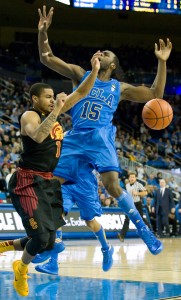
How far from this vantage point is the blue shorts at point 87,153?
746 cm

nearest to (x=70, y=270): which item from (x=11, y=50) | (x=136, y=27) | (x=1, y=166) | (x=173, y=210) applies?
(x=1, y=166)

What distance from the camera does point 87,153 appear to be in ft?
24.6

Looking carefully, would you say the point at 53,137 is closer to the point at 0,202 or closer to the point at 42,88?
the point at 42,88

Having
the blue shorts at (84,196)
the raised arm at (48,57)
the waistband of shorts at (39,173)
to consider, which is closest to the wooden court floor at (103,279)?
the blue shorts at (84,196)

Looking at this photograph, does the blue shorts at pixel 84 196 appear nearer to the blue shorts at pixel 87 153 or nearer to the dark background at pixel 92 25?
the blue shorts at pixel 87 153

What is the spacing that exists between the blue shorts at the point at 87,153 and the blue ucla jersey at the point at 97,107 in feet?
0.28

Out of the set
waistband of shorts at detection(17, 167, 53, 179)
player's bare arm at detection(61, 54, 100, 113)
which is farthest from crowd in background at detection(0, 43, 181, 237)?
player's bare arm at detection(61, 54, 100, 113)

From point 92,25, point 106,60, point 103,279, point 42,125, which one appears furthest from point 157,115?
point 92,25

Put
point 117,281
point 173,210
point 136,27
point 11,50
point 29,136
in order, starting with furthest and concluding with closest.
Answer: point 136,27
point 11,50
point 173,210
point 117,281
point 29,136

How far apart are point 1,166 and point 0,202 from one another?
1985mm

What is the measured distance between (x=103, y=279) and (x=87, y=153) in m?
1.47

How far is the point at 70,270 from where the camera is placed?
8695 millimetres

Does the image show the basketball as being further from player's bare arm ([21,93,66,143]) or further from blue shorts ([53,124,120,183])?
player's bare arm ([21,93,66,143])

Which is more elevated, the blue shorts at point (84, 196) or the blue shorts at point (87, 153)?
the blue shorts at point (87, 153)
